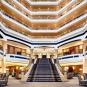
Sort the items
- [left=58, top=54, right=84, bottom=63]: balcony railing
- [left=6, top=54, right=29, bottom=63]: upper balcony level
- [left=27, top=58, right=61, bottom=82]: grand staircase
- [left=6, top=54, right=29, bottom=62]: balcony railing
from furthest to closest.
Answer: [left=6, top=54, right=29, bottom=62]: balcony railing < [left=6, top=54, right=29, bottom=63]: upper balcony level < [left=58, top=54, right=84, bottom=63]: balcony railing < [left=27, top=58, right=61, bottom=82]: grand staircase

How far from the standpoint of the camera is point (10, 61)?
42.0 meters

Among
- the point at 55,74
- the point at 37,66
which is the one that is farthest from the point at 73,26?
the point at 55,74

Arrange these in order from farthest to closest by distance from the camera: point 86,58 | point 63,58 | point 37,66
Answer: point 63,58, point 86,58, point 37,66

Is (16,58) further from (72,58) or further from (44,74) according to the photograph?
(44,74)

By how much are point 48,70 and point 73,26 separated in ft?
64.9

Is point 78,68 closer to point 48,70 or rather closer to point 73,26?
point 73,26

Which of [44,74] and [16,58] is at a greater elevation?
[16,58]

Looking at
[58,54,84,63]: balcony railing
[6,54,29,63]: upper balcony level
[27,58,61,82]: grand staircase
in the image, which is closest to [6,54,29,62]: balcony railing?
[6,54,29,63]: upper balcony level

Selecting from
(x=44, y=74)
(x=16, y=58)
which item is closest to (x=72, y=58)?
(x=16, y=58)

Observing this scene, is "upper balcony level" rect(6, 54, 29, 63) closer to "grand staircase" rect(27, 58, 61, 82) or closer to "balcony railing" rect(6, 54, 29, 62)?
"balcony railing" rect(6, 54, 29, 62)

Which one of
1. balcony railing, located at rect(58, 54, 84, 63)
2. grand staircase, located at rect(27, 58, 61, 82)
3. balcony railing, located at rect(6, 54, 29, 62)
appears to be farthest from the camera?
balcony railing, located at rect(6, 54, 29, 62)

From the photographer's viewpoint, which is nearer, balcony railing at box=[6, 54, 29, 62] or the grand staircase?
the grand staircase

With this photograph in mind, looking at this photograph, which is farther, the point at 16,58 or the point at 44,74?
the point at 16,58

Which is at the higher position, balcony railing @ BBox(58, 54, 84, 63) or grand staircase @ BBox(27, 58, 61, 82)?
balcony railing @ BBox(58, 54, 84, 63)
